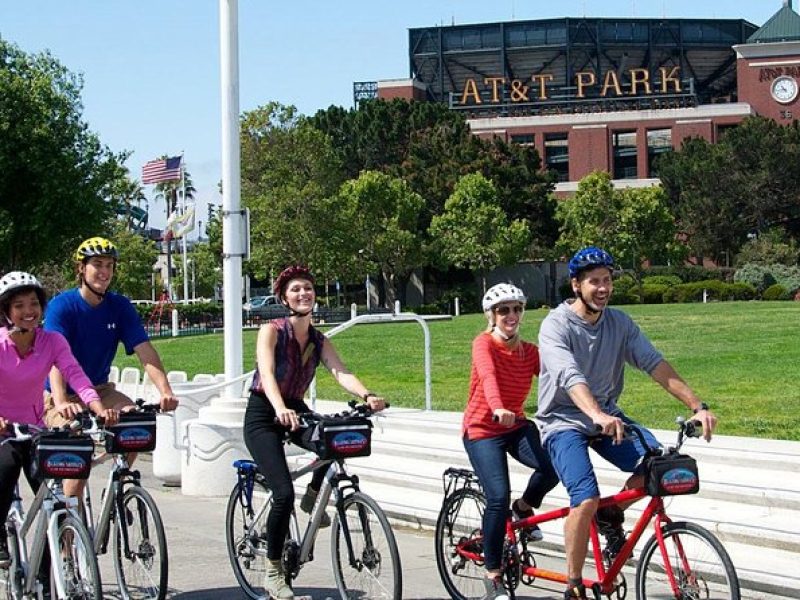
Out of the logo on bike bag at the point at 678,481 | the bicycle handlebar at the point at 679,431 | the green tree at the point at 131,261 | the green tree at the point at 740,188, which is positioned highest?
the green tree at the point at 740,188

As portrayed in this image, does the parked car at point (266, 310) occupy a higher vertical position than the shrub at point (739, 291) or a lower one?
lower

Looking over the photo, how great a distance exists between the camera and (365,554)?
22.4 feet

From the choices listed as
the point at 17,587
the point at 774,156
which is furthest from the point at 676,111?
the point at 17,587

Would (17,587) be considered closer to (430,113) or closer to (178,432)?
(178,432)

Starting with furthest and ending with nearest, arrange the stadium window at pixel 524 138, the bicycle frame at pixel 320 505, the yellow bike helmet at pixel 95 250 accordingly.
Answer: the stadium window at pixel 524 138, the yellow bike helmet at pixel 95 250, the bicycle frame at pixel 320 505

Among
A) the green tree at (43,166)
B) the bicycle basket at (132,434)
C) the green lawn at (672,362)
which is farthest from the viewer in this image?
the green tree at (43,166)

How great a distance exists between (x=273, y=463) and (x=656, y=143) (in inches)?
3893

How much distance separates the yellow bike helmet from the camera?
775 centimetres

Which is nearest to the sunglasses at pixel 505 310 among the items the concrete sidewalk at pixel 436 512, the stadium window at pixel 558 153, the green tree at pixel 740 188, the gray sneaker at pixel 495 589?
the gray sneaker at pixel 495 589

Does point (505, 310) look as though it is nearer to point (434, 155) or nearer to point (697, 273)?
point (697, 273)

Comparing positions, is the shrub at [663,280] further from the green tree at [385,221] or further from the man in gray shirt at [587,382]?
the man in gray shirt at [587,382]

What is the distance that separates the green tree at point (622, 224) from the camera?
253 feet

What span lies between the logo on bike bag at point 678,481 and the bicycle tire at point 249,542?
2.45m

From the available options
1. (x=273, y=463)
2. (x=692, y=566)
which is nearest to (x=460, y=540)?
(x=273, y=463)
